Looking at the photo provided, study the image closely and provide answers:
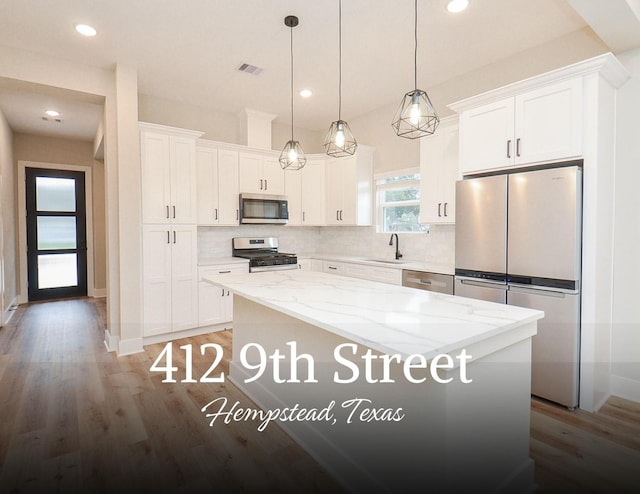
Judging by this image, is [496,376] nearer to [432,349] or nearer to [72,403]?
[432,349]

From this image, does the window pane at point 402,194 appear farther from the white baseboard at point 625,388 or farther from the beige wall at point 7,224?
the beige wall at point 7,224

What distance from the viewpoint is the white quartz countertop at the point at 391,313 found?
4.23 ft

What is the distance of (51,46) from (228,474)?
375 centimetres

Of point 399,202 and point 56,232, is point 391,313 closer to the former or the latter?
point 399,202

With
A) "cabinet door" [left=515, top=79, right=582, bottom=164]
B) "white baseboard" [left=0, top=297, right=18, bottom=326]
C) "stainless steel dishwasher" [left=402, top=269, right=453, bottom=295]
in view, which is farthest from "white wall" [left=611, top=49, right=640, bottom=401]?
"white baseboard" [left=0, top=297, right=18, bottom=326]

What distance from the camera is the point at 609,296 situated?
2648mm

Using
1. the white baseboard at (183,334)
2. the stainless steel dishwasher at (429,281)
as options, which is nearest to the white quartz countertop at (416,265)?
the stainless steel dishwasher at (429,281)

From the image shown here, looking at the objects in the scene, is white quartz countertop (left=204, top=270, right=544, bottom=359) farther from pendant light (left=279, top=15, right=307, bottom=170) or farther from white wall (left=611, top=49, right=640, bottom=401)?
white wall (left=611, top=49, right=640, bottom=401)

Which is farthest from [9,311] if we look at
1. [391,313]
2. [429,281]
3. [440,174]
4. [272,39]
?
[440,174]

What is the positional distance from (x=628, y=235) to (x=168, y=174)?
4.20 metres

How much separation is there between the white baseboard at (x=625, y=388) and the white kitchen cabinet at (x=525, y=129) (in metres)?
1.73

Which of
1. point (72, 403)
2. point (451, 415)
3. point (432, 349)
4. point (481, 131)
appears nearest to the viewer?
point (432, 349)

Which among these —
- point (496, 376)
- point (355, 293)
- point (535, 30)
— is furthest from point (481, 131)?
point (496, 376)

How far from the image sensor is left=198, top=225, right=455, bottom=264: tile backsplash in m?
4.20
